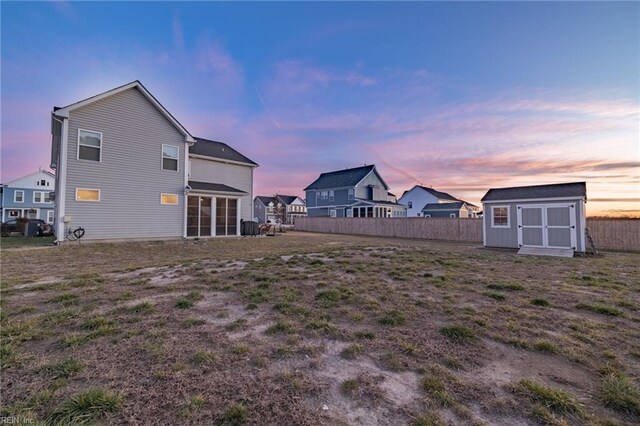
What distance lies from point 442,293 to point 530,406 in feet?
11.2

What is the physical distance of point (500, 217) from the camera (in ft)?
48.9

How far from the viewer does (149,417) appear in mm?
1955

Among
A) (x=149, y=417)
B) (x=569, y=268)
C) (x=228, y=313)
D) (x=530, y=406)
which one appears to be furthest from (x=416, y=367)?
(x=569, y=268)

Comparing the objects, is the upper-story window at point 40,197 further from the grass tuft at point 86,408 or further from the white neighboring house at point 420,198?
the white neighboring house at point 420,198

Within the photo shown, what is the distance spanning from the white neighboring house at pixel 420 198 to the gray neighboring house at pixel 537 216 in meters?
30.1

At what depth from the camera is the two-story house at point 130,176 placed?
1295 centimetres

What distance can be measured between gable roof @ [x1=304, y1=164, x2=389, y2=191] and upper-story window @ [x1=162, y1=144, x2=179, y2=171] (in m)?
23.8

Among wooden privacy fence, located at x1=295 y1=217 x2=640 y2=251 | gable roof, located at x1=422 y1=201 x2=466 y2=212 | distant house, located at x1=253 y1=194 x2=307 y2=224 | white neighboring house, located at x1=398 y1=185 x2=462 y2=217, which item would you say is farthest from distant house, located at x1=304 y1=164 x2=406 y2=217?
distant house, located at x1=253 y1=194 x2=307 y2=224

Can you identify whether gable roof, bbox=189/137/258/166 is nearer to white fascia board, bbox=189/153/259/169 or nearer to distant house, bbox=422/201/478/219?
white fascia board, bbox=189/153/259/169

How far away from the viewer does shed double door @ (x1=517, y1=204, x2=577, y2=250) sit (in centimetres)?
1273

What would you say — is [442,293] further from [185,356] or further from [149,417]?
[149,417]

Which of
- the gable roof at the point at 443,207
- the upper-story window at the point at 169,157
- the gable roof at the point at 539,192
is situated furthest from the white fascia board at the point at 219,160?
the gable roof at the point at 443,207

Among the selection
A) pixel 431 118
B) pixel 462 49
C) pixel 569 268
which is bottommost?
pixel 569 268

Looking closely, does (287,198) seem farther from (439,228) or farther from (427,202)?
(439,228)
